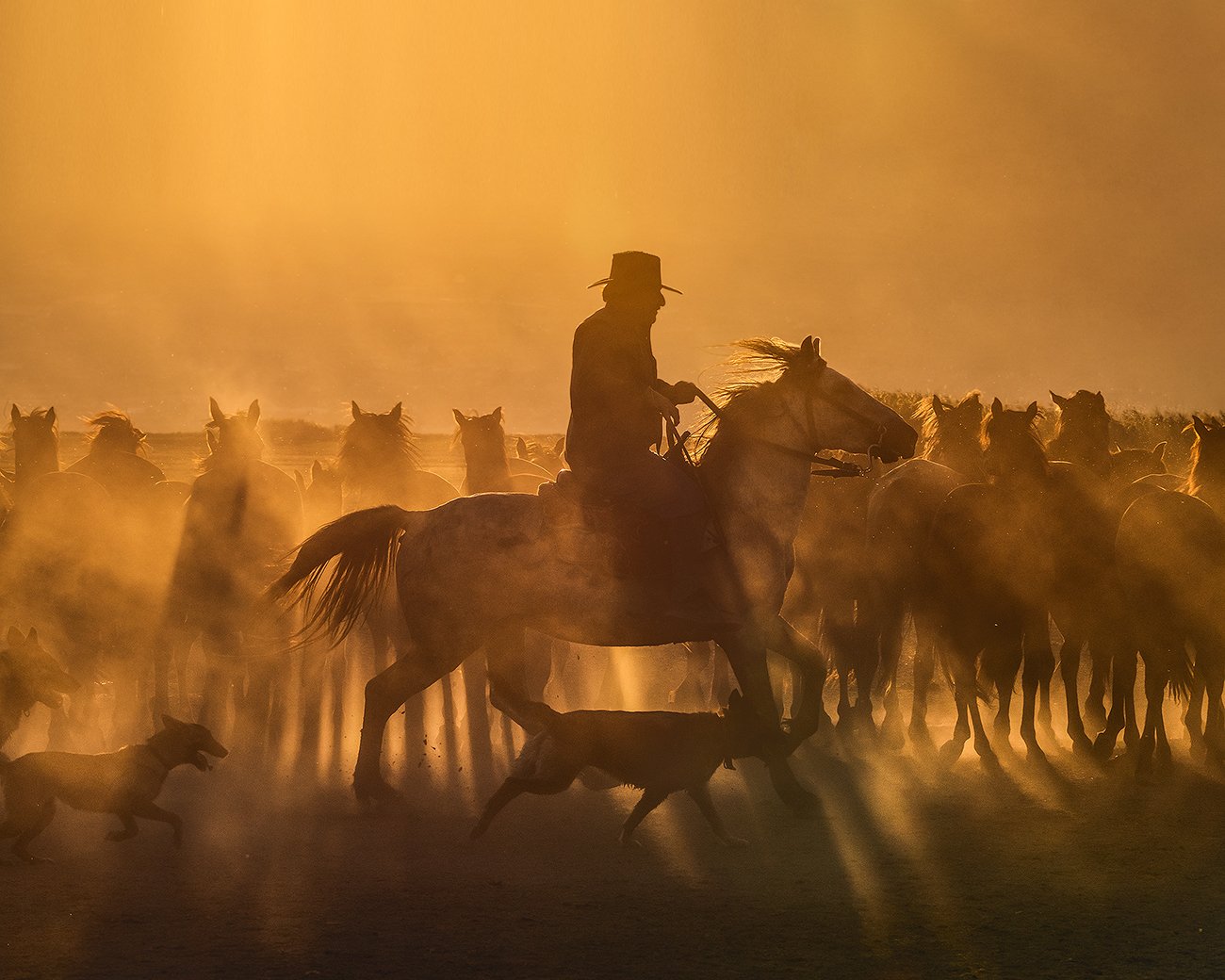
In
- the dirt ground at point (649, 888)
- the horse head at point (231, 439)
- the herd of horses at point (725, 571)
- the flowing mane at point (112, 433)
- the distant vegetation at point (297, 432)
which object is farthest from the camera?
the distant vegetation at point (297, 432)

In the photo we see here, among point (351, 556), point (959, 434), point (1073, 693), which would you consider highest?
point (959, 434)

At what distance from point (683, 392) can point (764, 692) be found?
194 centimetres

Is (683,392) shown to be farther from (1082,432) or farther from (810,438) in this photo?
(1082,432)

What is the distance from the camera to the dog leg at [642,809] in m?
9.02

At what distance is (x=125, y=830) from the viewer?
356 inches

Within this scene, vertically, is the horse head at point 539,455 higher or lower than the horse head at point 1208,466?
higher

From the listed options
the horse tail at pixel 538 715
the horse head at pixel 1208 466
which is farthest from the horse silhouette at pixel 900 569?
the horse tail at pixel 538 715

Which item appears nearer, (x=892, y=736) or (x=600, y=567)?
(x=600, y=567)

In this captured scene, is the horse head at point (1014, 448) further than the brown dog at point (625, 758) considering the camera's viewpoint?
Yes

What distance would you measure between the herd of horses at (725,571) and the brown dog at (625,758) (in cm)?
59

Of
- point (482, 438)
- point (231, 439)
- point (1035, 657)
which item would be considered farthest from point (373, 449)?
point (1035, 657)

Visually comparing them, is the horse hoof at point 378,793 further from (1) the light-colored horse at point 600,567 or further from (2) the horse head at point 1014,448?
(2) the horse head at point 1014,448

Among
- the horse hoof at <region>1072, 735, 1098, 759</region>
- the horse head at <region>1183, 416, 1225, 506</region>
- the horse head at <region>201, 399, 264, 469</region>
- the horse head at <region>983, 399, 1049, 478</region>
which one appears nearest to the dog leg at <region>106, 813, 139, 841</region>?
the horse head at <region>201, 399, 264, 469</region>

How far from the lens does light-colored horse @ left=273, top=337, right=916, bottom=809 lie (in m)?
9.66
